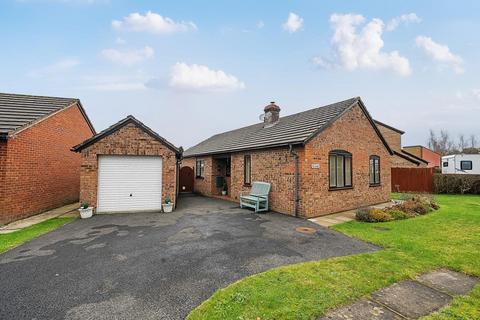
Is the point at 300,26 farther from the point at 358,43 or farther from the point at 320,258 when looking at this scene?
the point at 320,258

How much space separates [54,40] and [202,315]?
13022 millimetres

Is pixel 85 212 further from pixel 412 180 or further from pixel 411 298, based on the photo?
pixel 412 180

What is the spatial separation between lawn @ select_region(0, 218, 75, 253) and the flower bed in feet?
34.8

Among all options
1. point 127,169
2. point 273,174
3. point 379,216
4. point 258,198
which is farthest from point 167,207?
point 379,216

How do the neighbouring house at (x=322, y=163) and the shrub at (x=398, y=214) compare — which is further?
the neighbouring house at (x=322, y=163)

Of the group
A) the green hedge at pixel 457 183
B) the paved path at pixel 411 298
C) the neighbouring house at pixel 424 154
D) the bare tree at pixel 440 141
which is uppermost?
the bare tree at pixel 440 141

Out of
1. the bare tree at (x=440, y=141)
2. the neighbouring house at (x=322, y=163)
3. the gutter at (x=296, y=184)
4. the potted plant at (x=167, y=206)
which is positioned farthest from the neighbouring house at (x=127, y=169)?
the bare tree at (x=440, y=141)

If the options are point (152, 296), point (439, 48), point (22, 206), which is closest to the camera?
point (152, 296)

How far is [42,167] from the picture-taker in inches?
388

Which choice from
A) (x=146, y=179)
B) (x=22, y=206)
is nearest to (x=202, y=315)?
(x=146, y=179)

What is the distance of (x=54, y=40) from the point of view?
32.9ft

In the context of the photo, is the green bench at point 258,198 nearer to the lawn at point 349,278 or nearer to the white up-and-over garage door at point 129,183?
the white up-and-over garage door at point 129,183

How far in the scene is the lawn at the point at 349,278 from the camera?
2.88m

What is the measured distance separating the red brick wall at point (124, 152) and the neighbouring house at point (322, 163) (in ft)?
13.4
